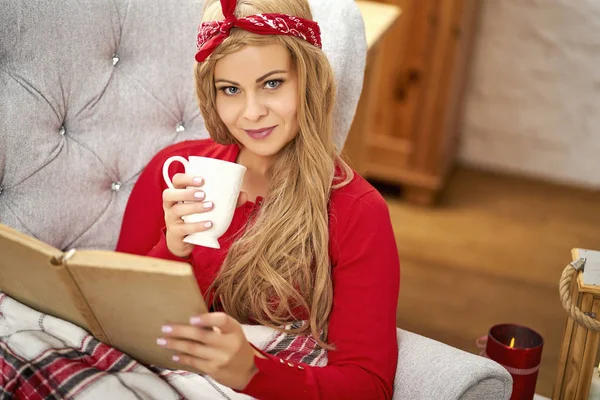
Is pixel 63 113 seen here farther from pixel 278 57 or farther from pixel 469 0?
pixel 469 0

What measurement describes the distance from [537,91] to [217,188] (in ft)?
8.14

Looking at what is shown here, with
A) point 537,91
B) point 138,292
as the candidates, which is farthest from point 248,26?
point 537,91

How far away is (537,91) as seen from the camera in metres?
3.31

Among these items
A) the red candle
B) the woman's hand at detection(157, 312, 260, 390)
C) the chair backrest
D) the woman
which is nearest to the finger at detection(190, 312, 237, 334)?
the woman's hand at detection(157, 312, 260, 390)

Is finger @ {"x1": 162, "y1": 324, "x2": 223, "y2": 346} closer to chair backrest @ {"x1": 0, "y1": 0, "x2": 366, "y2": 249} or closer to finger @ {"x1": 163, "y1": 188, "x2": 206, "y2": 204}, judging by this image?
finger @ {"x1": 163, "y1": 188, "x2": 206, "y2": 204}

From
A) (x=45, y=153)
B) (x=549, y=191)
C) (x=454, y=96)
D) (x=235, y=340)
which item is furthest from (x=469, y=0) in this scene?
(x=235, y=340)

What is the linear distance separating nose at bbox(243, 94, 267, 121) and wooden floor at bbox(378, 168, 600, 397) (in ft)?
4.46

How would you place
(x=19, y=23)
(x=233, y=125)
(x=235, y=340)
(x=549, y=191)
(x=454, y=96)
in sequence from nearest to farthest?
(x=235, y=340) < (x=233, y=125) < (x=19, y=23) < (x=454, y=96) < (x=549, y=191)

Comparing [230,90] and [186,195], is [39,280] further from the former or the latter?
[230,90]

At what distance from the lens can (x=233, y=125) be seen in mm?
1286

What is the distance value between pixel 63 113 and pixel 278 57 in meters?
0.51

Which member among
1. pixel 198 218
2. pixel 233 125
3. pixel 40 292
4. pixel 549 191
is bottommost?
pixel 549 191

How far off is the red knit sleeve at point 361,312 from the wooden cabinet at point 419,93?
1.50 m

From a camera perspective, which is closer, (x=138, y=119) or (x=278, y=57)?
(x=278, y=57)
